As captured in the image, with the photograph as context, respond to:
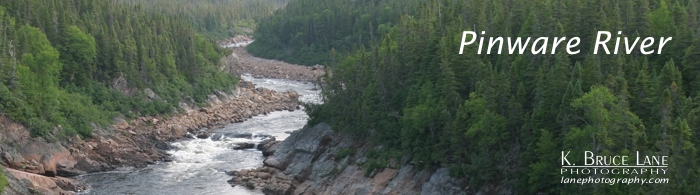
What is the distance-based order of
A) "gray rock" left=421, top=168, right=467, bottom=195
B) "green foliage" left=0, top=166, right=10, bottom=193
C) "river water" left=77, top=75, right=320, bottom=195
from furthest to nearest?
"river water" left=77, top=75, right=320, bottom=195, "gray rock" left=421, top=168, right=467, bottom=195, "green foliage" left=0, top=166, right=10, bottom=193

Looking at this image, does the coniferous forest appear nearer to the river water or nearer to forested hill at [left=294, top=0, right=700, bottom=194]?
forested hill at [left=294, top=0, right=700, bottom=194]

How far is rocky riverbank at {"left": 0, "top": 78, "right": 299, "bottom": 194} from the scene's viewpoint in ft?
252

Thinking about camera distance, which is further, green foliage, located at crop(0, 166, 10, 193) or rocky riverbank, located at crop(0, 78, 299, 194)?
rocky riverbank, located at crop(0, 78, 299, 194)

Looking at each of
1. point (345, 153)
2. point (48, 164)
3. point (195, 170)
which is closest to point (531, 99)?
point (345, 153)

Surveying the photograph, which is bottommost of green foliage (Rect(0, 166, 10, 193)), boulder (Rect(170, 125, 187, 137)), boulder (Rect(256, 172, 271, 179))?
boulder (Rect(256, 172, 271, 179))

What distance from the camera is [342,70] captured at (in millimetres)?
94312

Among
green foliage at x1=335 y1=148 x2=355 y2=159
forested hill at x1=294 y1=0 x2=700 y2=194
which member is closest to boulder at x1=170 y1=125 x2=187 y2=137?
forested hill at x1=294 y1=0 x2=700 y2=194

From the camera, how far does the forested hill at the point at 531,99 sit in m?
53.2

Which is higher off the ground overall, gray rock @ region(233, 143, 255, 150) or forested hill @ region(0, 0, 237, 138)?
forested hill @ region(0, 0, 237, 138)

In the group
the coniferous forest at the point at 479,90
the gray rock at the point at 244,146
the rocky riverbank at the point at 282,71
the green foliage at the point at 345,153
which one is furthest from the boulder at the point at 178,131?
the rocky riverbank at the point at 282,71

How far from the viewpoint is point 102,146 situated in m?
90.1

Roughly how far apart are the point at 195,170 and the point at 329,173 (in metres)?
16.7

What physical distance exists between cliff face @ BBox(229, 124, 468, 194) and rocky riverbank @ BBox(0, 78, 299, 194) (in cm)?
1396

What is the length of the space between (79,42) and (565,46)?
68078mm
